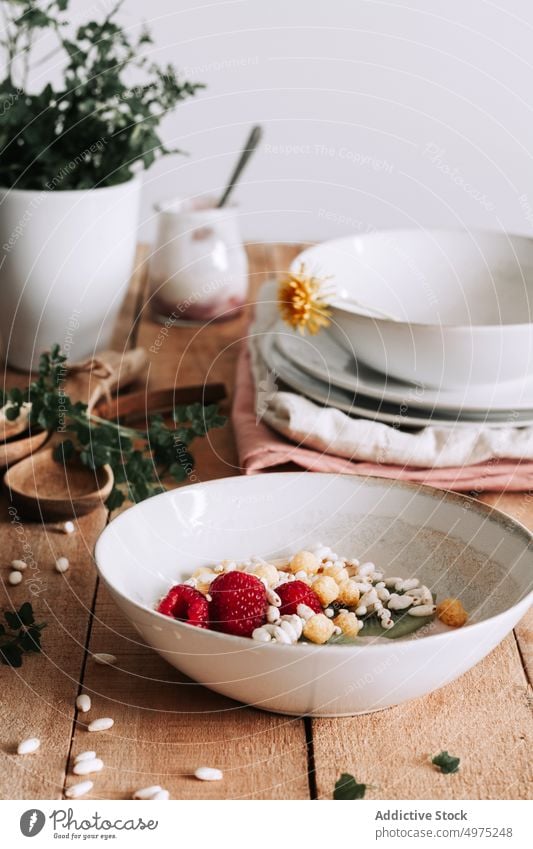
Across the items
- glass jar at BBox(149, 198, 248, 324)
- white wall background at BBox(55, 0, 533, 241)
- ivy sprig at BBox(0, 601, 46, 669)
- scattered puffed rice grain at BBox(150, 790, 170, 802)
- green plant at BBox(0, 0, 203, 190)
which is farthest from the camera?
white wall background at BBox(55, 0, 533, 241)

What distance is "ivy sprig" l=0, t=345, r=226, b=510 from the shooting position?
2.44ft

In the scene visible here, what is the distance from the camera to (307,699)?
18.5 inches

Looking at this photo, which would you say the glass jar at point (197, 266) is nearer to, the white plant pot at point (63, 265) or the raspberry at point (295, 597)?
the white plant pot at point (63, 265)

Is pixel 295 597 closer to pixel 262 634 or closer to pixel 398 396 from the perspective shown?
pixel 262 634

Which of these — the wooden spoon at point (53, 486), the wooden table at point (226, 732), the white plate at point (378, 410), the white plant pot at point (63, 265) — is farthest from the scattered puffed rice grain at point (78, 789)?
the white plant pot at point (63, 265)

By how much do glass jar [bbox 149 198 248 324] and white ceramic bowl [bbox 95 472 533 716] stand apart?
45 centimetres

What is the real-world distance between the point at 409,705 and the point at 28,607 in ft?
0.74

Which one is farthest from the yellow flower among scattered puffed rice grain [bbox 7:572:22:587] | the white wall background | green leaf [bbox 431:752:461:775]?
the white wall background

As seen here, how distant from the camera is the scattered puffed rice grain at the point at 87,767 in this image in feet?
1.53

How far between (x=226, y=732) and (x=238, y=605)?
6 cm

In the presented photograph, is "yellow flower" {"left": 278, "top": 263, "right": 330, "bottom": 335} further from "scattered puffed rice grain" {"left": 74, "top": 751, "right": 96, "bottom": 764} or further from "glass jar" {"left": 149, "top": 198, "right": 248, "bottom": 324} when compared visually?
"scattered puffed rice grain" {"left": 74, "top": 751, "right": 96, "bottom": 764}

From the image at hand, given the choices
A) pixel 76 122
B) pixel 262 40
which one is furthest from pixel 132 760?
pixel 262 40

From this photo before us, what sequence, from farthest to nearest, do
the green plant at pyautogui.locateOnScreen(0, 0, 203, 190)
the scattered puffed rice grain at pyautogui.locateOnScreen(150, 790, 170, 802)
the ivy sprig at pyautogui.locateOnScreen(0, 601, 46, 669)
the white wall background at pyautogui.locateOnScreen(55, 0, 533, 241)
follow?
the white wall background at pyautogui.locateOnScreen(55, 0, 533, 241) → the green plant at pyautogui.locateOnScreen(0, 0, 203, 190) → the ivy sprig at pyautogui.locateOnScreen(0, 601, 46, 669) → the scattered puffed rice grain at pyautogui.locateOnScreen(150, 790, 170, 802)

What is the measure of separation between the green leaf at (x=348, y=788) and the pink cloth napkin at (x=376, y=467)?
0.94 ft
